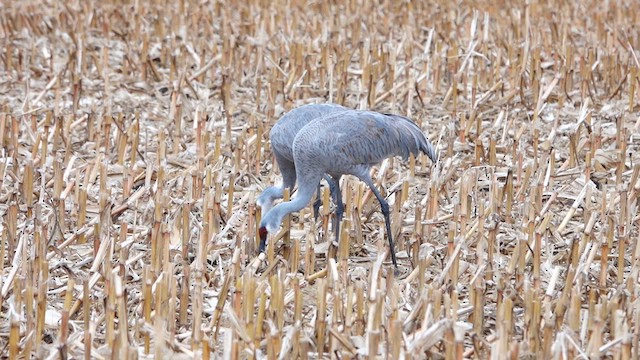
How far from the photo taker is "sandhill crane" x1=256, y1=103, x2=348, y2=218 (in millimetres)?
4352

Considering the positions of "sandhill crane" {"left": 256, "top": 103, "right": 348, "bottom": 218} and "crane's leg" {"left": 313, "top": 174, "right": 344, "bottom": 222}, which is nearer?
"sandhill crane" {"left": 256, "top": 103, "right": 348, "bottom": 218}

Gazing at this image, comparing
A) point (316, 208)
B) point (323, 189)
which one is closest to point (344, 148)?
point (316, 208)

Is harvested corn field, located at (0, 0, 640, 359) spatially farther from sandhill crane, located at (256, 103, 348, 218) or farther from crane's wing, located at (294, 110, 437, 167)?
crane's wing, located at (294, 110, 437, 167)

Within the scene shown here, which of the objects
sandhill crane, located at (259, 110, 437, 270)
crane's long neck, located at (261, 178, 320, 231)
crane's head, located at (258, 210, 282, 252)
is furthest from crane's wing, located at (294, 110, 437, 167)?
crane's head, located at (258, 210, 282, 252)

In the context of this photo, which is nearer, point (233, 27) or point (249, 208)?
point (249, 208)

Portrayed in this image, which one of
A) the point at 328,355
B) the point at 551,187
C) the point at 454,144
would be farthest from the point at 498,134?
the point at 328,355

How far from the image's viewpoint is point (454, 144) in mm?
5516

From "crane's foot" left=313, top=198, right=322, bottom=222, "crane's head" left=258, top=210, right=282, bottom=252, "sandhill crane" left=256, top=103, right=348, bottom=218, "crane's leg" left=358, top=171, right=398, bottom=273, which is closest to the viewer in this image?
"crane's head" left=258, top=210, right=282, bottom=252

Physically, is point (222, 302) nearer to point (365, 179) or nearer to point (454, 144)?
point (365, 179)

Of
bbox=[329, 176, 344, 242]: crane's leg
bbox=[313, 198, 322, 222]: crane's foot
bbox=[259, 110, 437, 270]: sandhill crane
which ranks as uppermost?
bbox=[259, 110, 437, 270]: sandhill crane

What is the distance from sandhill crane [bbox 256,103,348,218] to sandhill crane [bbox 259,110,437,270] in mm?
104

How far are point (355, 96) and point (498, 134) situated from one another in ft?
3.35

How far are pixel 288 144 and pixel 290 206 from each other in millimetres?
358

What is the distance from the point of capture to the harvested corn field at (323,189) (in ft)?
10.8
